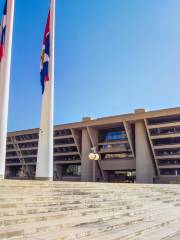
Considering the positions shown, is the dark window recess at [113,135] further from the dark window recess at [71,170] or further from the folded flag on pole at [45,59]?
the folded flag on pole at [45,59]

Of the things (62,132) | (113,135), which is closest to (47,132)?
(113,135)

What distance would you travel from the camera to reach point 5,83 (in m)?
15.9

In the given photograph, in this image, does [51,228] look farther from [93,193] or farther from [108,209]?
[93,193]

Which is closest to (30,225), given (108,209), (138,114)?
(108,209)

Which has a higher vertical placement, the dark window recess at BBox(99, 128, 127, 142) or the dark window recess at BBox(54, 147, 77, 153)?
the dark window recess at BBox(99, 128, 127, 142)

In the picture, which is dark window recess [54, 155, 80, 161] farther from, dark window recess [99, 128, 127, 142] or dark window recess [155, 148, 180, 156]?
dark window recess [155, 148, 180, 156]

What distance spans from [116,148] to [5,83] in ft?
147

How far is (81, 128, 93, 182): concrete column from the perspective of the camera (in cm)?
5891

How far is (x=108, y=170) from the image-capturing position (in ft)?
201

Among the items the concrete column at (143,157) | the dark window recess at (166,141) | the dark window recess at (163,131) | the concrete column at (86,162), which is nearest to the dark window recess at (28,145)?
the concrete column at (86,162)

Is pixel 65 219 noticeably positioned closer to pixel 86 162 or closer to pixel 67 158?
pixel 86 162

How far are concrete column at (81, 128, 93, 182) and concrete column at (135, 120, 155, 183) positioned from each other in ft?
34.8

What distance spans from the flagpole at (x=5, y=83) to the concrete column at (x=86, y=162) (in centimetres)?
4436

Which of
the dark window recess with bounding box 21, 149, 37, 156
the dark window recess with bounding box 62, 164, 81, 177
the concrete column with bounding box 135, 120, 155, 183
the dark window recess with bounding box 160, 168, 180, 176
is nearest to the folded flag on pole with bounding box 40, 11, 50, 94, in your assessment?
the concrete column with bounding box 135, 120, 155, 183
